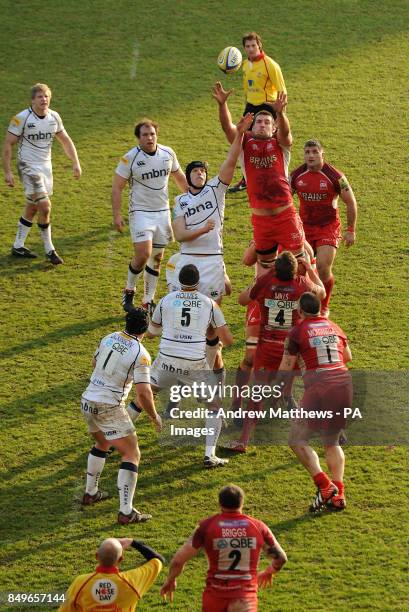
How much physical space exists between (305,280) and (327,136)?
26.5ft

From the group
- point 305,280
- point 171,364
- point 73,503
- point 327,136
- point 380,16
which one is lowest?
point 73,503

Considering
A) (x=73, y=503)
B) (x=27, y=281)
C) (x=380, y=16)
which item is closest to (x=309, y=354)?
(x=73, y=503)

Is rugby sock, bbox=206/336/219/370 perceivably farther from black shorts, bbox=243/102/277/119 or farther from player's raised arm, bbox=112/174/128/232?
black shorts, bbox=243/102/277/119

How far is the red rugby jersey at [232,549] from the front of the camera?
9188 millimetres

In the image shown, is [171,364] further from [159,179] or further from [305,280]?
[159,179]

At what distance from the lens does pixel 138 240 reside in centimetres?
1507

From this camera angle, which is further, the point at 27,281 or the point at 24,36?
the point at 24,36

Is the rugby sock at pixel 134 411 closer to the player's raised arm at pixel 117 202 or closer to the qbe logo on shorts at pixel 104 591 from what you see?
the player's raised arm at pixel 117 202

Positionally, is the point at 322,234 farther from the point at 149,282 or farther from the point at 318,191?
the point at 149,282

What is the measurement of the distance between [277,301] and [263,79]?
20.4 feet

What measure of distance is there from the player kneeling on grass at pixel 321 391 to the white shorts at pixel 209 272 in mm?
1855

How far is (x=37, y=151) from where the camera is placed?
53.9 ft

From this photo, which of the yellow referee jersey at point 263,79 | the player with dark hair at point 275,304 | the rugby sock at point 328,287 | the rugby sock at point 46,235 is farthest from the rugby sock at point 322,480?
the yellow referee jersey at point 263,79

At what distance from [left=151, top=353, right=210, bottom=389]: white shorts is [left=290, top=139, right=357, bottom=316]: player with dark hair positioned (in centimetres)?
234
